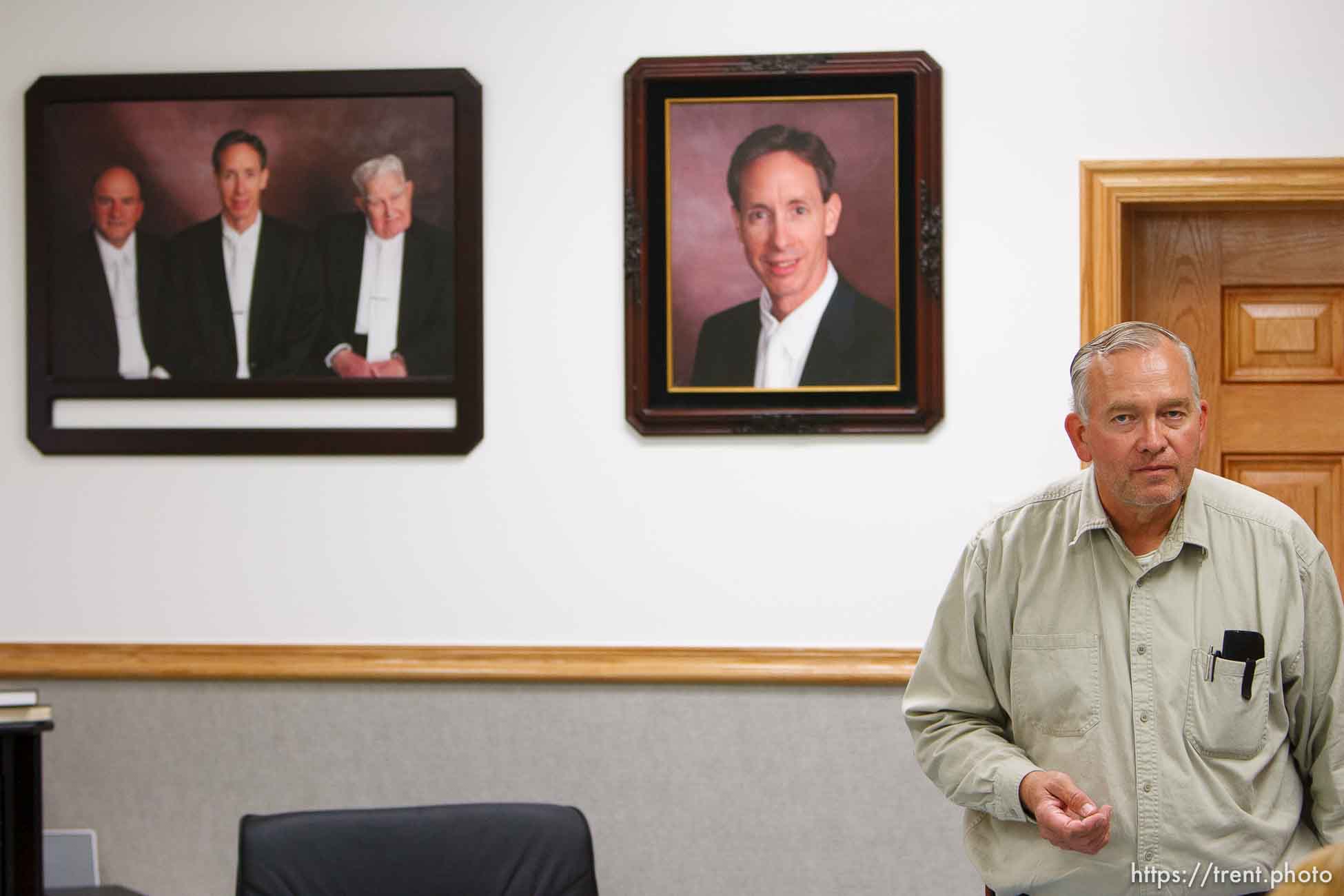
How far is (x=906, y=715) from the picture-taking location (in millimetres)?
2107

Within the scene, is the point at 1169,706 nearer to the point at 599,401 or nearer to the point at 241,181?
the point at 599,401

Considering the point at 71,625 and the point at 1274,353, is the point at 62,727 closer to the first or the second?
the point at 71,625

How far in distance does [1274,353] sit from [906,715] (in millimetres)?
1781

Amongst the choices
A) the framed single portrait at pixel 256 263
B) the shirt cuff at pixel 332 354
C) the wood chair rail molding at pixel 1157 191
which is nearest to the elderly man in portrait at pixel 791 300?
the wood chair rail molding at pixel 1157 191

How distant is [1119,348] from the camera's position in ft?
6.31

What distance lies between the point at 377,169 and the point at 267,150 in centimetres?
29

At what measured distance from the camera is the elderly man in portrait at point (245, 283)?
329cm

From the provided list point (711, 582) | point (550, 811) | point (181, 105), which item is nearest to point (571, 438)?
point (711, 582)

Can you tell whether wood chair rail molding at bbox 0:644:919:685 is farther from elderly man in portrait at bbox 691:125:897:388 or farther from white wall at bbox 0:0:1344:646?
elderly man in portrait at bbox 691:125:897:388

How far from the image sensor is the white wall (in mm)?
3166

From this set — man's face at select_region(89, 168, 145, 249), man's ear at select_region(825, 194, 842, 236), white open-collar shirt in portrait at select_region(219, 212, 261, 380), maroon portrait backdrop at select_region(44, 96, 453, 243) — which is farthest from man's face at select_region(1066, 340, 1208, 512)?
man's face at select_region(89, 168, 145, 249)

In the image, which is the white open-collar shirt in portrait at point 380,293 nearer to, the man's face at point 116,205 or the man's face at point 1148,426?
the man's face at point 116,205

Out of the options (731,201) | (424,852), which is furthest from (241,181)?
(424,852)

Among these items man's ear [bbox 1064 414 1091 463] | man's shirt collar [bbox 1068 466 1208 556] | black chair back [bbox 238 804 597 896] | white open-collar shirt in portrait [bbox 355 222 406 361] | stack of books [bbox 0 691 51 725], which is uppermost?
white open-collar shirt in portrait [bbox 355 222 406 361]
